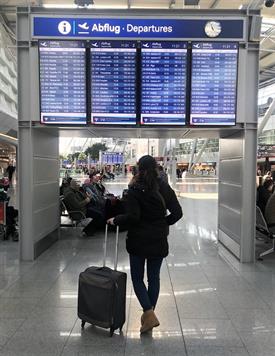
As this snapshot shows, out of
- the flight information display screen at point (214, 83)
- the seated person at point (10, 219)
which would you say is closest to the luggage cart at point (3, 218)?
the seated person at point (10, 219)

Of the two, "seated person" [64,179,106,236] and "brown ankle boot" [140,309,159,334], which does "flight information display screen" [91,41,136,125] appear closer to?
"seated person" [64,179,106,236]

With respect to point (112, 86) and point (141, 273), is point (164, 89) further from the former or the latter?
point (141, 273)

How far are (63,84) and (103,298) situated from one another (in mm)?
4083

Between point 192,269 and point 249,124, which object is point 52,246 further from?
point 249,124

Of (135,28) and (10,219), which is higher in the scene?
(135,28)

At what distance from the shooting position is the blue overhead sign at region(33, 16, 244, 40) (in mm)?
6617

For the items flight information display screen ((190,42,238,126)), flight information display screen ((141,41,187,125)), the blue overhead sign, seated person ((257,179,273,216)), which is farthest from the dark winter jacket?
seated person ((257,179,273,216))

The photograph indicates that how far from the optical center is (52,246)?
797 centimetres

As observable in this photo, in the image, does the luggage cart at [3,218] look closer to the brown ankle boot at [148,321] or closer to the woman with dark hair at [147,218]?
the woman with dark hair at [147,218]

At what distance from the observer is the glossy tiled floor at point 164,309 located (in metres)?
3.54

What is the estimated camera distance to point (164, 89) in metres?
6.70

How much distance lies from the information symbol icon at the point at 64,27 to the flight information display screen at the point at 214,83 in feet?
6.67

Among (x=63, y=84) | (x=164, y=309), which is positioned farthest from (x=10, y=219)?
(x=164, y=309)

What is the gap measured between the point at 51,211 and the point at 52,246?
72cm
